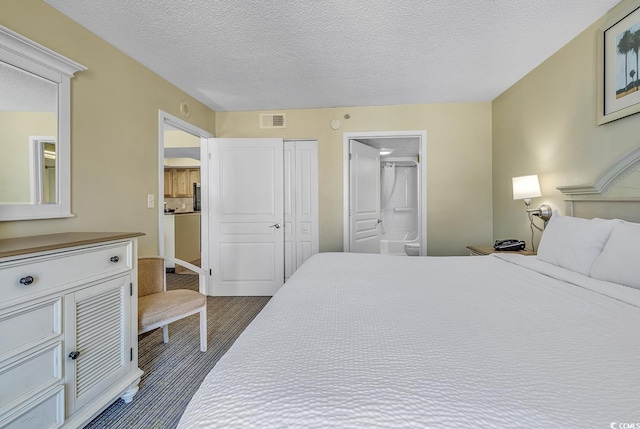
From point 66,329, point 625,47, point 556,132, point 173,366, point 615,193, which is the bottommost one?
point 173,366

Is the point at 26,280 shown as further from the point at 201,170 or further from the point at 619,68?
the point at 619,68

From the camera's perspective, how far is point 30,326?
1255 millimetres

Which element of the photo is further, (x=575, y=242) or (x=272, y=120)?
(x=272, y=120)

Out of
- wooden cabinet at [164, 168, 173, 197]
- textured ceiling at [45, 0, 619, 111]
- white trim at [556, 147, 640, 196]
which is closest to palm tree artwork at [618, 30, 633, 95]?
textured ceiling at [45, 0, 619, 111]

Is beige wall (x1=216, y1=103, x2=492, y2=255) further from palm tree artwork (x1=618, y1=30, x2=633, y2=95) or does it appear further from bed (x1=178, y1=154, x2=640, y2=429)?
bed (x1=178, y1=154, x2=640, y2=429)

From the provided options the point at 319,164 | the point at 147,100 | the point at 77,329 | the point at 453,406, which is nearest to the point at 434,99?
the point at 319,164

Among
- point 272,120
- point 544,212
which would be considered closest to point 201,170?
point 272,120

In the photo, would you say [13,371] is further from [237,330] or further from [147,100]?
[147,100]

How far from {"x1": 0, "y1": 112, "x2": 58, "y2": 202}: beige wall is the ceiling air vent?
2.46m

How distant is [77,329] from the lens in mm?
1452

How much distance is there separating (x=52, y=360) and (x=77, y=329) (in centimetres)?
15

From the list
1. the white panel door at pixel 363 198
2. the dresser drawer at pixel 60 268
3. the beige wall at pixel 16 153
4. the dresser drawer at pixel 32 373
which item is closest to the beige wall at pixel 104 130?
the beige wall at pixel 16 153

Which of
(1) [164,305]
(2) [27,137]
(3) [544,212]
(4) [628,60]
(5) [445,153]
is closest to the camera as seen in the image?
(2) [27,137]

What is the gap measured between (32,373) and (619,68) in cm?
355
